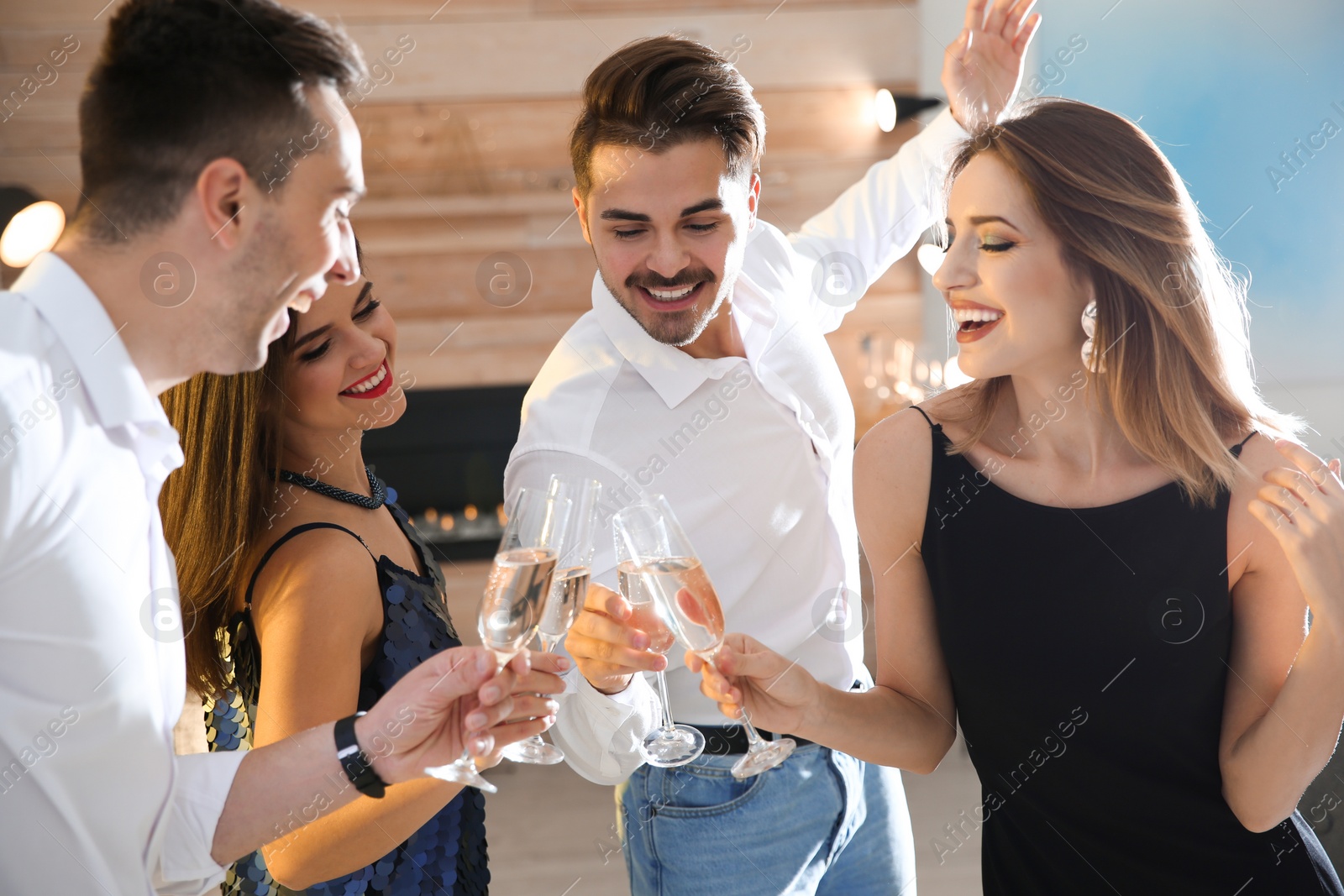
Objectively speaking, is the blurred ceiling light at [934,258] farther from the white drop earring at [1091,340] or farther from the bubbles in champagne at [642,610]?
the bubbles in champagne at [642,610]

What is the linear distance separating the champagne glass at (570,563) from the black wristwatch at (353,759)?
160 mm

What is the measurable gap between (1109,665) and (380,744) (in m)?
0.93

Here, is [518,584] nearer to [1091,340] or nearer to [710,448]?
[710,448]

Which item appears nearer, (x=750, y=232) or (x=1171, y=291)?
(x=1171, y=291)

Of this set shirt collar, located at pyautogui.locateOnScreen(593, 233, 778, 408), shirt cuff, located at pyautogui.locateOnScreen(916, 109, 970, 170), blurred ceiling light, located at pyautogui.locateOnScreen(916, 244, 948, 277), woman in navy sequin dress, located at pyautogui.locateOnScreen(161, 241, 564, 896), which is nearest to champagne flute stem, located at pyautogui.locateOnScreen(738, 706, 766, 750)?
woman in navy sequin dress, located at pyautogui.locateOnScreen(161, 241, 564, 896)

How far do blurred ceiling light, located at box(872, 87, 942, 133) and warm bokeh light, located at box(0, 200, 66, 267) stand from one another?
9.64ft

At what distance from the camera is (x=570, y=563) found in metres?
1.18

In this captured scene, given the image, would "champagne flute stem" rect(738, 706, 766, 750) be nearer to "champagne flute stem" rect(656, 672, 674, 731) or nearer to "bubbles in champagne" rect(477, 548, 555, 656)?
"champagne flute stem" rect(656, 672, 674, 731)

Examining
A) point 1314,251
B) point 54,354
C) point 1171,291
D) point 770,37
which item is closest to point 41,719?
point 54,354

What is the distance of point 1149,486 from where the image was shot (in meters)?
1.49

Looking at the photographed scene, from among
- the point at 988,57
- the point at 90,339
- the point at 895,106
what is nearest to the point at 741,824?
the point at 90,339

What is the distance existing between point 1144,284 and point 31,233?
2.84 metres

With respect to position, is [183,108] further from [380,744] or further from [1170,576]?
[1170,576]

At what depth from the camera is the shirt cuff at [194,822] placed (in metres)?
1.03
